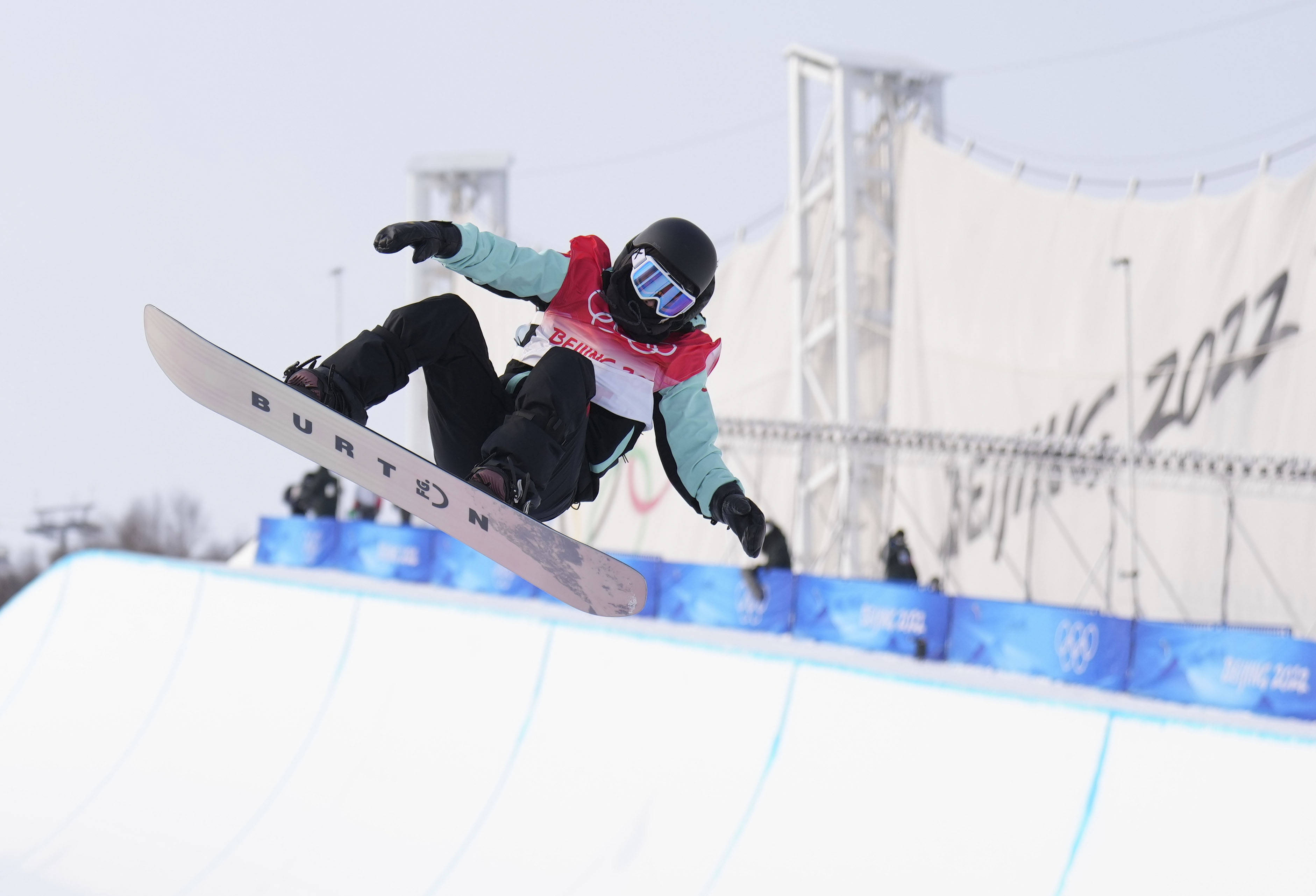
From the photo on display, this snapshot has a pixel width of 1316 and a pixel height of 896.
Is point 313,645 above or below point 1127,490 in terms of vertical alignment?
below

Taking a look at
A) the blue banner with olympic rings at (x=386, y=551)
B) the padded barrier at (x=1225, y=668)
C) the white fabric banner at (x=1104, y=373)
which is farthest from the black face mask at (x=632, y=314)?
the white fabric banner at (x=1104, y=373)

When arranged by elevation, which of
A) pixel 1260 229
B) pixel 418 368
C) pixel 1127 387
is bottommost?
pixel 418 368

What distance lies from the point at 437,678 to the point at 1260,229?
16.4m

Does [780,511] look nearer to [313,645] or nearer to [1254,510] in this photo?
[1254,510]

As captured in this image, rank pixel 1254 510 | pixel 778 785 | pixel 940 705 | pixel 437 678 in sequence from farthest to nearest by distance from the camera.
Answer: pixel 1254 510 < pixel 437 678 < pixel 778 785 < pixel 940 705

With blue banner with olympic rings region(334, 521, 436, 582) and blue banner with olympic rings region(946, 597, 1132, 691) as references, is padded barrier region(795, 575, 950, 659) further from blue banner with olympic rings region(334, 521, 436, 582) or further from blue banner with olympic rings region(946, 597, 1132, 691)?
blue banner with olympic rings region(334, 521, 436, 582)

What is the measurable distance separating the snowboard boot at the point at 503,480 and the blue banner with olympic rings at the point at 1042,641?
26.5 ft

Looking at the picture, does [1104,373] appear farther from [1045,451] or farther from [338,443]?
[338,443]

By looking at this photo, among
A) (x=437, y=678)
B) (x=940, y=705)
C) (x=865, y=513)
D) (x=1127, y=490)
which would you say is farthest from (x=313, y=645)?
(x=1127, y=490)

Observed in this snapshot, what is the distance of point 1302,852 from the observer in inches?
243

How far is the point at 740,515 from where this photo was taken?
438 centimetres

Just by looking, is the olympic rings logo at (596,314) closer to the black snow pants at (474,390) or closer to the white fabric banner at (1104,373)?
the black snow pants at (474,390)

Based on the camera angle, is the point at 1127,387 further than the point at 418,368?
Yes

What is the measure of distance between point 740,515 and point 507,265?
1.14 m
